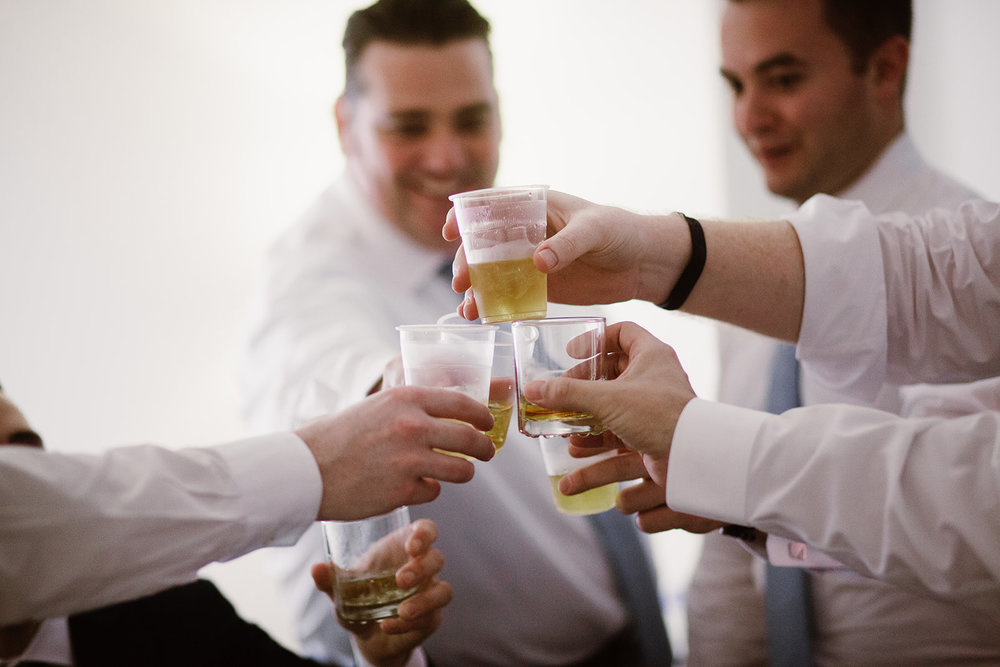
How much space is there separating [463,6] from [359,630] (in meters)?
2.48

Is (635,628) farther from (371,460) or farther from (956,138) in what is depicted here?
(956,138)

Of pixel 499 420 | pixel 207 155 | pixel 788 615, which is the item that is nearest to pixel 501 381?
pixel 499 420

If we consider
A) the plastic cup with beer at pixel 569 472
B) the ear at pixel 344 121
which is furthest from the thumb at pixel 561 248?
the ear at pixel 344 121

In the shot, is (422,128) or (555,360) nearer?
(555,360)

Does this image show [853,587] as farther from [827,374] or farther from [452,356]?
[452,356]

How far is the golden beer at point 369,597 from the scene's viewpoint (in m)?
1.53

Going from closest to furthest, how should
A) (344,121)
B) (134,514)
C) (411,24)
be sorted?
(134,514), (411,24), (344,121)

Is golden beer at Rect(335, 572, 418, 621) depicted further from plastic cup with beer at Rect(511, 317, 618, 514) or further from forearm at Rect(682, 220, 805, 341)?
forearm at Rect(682, 220, 805, 341)

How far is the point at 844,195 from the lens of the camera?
268 cm

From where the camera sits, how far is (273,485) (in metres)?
1.48

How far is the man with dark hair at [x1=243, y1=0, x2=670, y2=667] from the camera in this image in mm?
2643

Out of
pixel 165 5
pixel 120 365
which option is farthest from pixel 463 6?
pixel 120 365

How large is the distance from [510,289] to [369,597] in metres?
0.69

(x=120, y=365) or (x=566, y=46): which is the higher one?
(x=566, y=46)
